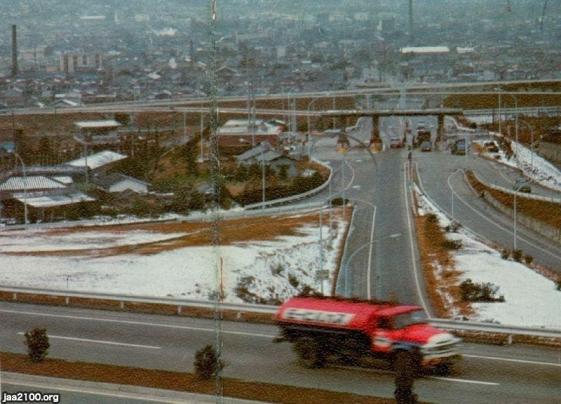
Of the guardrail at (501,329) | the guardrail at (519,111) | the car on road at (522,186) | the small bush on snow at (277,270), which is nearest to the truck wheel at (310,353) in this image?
the guardrail at (501,329)

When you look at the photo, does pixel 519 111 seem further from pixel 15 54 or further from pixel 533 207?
pixel 533 207

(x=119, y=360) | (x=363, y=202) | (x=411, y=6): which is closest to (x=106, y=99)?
(x=411, y=6)

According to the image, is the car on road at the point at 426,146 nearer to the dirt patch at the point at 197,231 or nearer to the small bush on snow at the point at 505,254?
the dirt patch at the point at 197,231

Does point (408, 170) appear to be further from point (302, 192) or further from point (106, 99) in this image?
point (106, 99)

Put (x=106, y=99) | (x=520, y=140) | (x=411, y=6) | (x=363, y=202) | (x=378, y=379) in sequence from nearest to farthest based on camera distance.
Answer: (x=378, y=379) < (x=363, y=202) < (x=520, y=140) < (x=106, y=99) < (x=411, y=6)

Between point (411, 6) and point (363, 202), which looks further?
point (411, 6)

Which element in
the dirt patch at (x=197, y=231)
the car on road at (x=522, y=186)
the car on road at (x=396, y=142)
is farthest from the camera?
the car on road at (x=396, y=142)

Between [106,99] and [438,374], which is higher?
[438,374]
